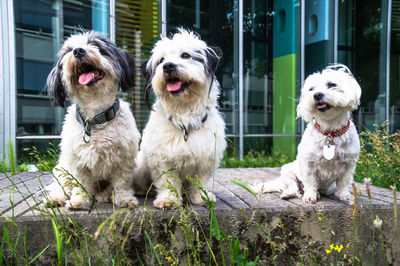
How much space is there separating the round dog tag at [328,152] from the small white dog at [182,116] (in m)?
0.80

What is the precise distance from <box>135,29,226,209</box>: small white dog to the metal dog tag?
80 centimetres

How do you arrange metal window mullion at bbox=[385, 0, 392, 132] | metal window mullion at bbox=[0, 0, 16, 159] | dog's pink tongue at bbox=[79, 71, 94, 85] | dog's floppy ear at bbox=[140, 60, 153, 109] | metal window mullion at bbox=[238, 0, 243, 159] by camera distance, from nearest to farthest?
dog's pink tongue at bbox=[79, 71, 94, 85] < dog's floppy ear at bbox=[140, 60, 153, 109] < metal window mullion at bbox=[0, 0, 16, 159] < metal window mullion at bbox=[238, 0, 243, 159] < metal window mullion at bbox=[385, 0, 392, 132]

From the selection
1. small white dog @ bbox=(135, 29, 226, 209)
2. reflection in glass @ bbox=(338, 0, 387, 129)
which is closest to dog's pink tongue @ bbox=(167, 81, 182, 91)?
small white dog @ bbox=(135, 29, 226, 209)

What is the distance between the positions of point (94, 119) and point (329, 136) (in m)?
1.80

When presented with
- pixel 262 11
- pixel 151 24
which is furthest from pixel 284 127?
pixel 151 24

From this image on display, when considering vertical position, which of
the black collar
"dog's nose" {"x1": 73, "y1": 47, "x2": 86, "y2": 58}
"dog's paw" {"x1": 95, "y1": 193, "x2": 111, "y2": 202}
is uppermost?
"dog's nose" {"x1": 73, "y1": 47, "x2": 86, "y2": 58}

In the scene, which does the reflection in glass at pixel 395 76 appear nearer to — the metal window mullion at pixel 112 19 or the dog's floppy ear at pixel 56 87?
the metal window mullion at pixel 112 19

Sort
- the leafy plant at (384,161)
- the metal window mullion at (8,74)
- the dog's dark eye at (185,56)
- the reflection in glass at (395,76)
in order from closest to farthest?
1. the dog's dark eye at (185,56)
2. the leafy plant at (384,161)
3. the metal window mullion at (8,74)
4. the reflection in glass at (395,76)

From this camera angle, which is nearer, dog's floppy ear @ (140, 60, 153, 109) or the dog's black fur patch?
the dog's black fur patch

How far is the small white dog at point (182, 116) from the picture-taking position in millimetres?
2191

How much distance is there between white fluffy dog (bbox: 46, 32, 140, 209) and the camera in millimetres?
2160

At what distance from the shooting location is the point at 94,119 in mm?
2211

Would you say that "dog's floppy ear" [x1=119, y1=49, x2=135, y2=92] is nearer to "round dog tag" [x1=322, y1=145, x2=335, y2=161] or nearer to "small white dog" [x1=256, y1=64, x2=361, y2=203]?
"small white dog" [x1=256, y1=64, x2=361, y2=203]

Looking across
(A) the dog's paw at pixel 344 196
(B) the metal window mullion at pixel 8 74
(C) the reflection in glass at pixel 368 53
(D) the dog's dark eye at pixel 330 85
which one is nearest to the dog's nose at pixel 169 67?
(D) the dog's dark eye at pixel 330 85
